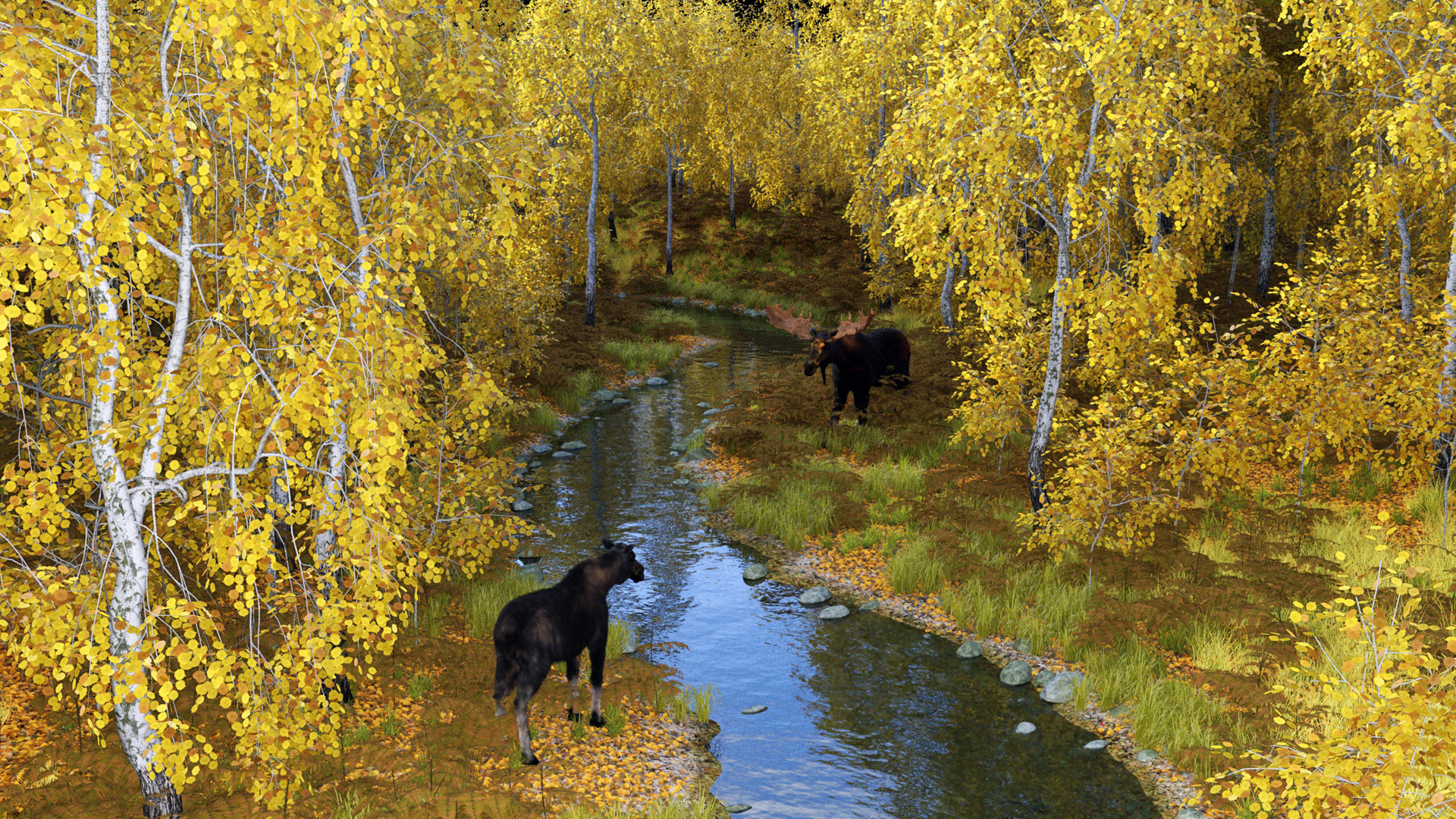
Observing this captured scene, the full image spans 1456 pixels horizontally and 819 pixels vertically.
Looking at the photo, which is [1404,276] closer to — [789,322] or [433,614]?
[789,322]

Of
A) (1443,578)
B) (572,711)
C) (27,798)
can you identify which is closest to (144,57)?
(27,798)

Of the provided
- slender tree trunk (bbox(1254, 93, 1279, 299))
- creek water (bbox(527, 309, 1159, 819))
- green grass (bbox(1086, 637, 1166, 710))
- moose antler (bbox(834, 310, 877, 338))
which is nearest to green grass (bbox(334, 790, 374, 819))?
creek water (bbox(527, 309, 1159, 819))

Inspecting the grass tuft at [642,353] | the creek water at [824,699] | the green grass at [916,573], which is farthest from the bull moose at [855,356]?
the grass tuft at [642,353]

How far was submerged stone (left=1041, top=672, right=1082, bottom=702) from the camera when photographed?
9.00m

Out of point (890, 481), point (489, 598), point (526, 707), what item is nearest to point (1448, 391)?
point (890, 481)

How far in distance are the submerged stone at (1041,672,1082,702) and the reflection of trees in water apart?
0.56 ft

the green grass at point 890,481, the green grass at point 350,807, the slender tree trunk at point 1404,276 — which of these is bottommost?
the green grass at point 350,807

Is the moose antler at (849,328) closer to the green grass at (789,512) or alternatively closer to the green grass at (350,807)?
the green grass at (789,512)

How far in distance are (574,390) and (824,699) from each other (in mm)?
13622

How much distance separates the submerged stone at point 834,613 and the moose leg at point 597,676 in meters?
3.81

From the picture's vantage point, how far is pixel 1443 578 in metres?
9.69

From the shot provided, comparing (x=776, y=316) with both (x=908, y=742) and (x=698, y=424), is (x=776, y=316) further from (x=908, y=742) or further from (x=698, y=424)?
(x=908, y=742)

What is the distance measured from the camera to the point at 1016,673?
946cm

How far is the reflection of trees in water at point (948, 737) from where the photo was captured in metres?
7.31
